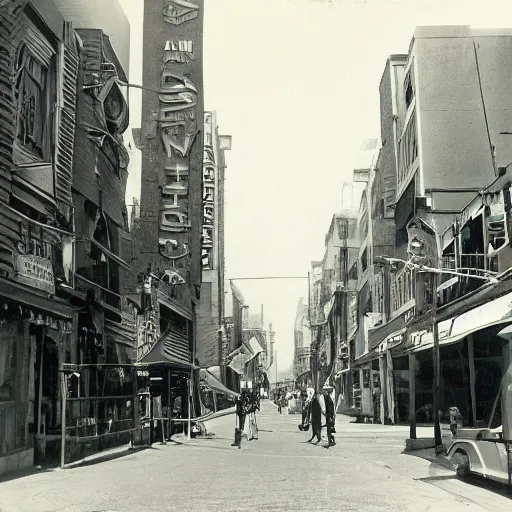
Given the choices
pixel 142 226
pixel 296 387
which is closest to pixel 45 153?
pixel 142 226

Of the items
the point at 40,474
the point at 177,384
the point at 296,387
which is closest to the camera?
the point at 40,474

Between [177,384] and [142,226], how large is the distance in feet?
7.52

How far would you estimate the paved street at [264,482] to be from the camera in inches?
215

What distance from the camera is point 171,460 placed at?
713 cm

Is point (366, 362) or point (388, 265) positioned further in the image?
point (366, 362)

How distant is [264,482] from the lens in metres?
6.42

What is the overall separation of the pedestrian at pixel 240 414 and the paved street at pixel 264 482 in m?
0.21

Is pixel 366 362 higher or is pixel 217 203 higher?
pixel 217 203

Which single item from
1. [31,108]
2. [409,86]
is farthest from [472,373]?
[31,108]

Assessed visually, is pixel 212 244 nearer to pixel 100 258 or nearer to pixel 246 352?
pixel 100 258

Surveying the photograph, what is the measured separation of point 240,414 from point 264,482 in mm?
1966

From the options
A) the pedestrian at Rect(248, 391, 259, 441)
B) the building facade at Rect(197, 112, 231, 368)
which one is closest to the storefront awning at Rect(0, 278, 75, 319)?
the building facade at Rect(197, 112, 231, 368)

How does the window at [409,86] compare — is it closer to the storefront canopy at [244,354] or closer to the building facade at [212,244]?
the building facade at [212,244]

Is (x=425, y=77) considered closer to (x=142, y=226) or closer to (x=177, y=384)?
(x=142, y=226)
